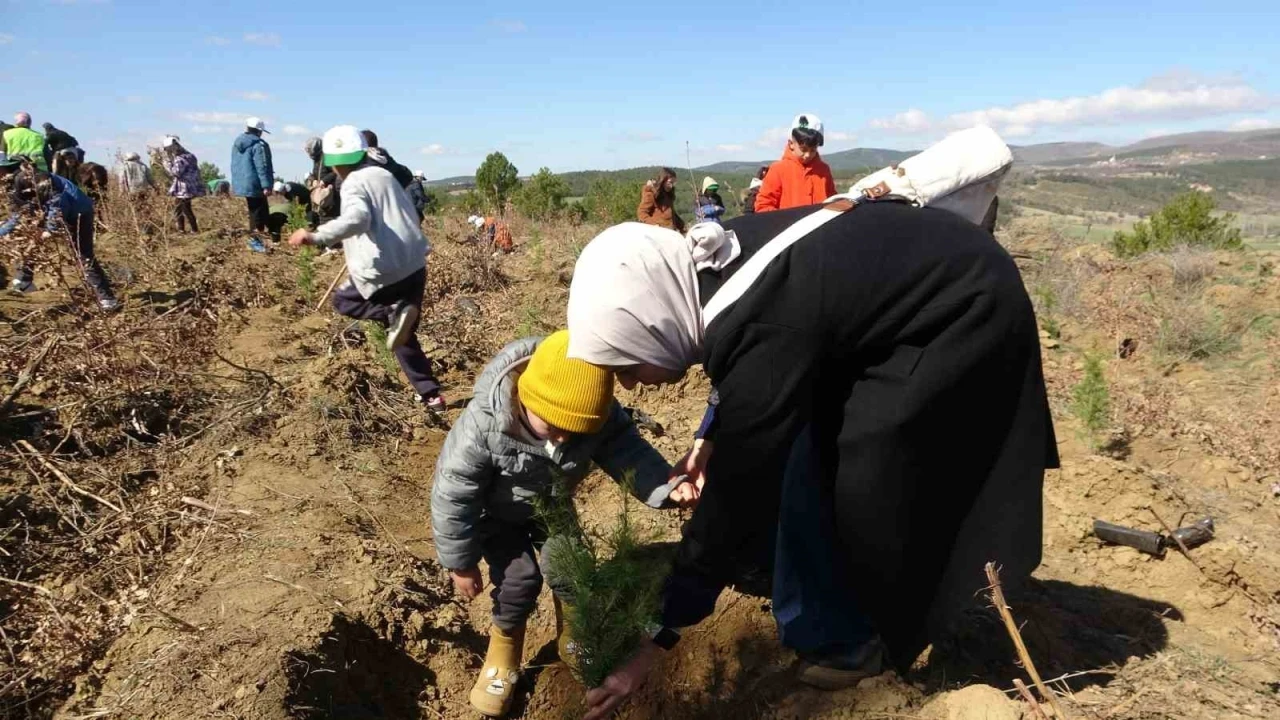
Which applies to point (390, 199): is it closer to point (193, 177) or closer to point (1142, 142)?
point (193, 177)

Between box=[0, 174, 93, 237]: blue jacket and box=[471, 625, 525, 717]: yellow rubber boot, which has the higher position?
box=[0, 174, 93, 237]: blue jacket

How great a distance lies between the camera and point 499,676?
8.34ft

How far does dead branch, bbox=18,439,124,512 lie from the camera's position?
332 centimetres

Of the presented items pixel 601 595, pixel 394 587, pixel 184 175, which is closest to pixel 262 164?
pixel 184 175

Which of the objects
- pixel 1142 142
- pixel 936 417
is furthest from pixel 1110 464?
pixel 1142 142

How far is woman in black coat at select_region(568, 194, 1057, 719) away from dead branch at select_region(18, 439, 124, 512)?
2.66m

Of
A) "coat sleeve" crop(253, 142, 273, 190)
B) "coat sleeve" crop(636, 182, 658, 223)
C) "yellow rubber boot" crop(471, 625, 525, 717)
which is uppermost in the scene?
"coat sleeve" crop(253, 142, 273, 190)

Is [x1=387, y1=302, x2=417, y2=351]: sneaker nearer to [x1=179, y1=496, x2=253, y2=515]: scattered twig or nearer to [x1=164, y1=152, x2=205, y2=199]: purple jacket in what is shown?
A: [x1=179, y1=496, x2=253, y2=515]: scattered twig

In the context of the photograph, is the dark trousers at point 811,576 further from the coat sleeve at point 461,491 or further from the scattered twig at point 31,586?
the scattered twig at point 31,586

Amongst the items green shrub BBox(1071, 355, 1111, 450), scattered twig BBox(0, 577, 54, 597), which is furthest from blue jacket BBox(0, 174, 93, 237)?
green shrub BBox(1071, 355, 1111, 450)

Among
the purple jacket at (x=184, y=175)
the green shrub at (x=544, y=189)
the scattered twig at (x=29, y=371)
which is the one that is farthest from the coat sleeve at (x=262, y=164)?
the green shrub at (x=544, y=189)

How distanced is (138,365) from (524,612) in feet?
10.1

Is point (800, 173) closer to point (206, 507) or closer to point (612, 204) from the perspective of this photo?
point (206, 507)

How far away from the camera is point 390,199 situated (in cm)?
424
